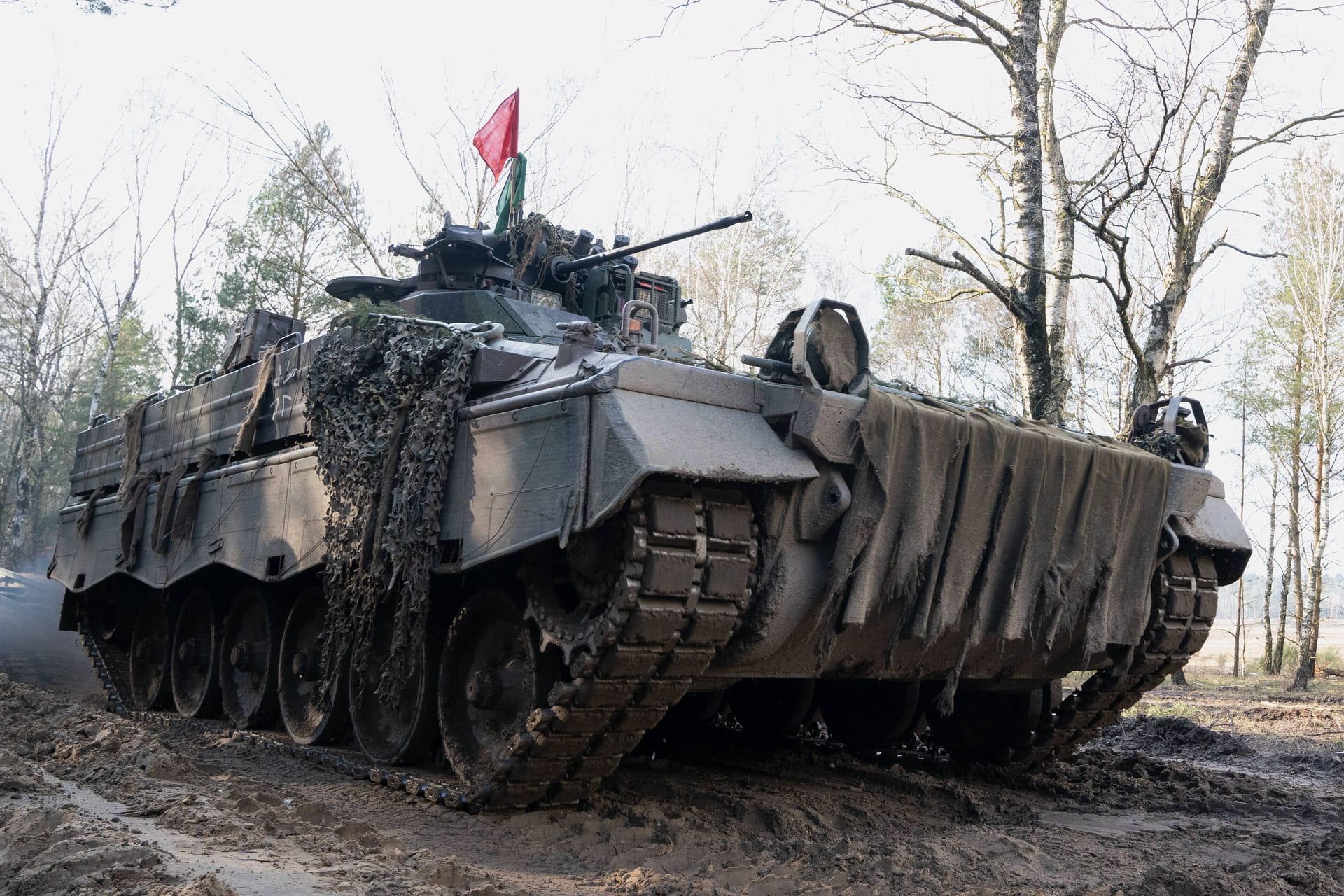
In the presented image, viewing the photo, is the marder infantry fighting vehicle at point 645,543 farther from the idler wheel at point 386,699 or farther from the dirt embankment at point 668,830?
the dirt embankment at point 668,830

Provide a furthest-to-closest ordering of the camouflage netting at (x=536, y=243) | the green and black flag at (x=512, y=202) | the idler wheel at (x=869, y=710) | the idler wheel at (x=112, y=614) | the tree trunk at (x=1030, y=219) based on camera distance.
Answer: the idler wheel at (x=112, y=614), the tree trunk at (x=1030, y=219), the green and black flag at (x=512, y=202), the camouflage netting at (x=536, y=243), the idler wheel at (x=869, y=710)

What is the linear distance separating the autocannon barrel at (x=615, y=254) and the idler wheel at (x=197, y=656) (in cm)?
330

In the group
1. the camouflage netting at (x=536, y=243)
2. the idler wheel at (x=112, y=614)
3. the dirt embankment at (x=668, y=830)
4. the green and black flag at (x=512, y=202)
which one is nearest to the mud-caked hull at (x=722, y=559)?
the dirt embankment at (x=668, y=830)

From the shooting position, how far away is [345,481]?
6062 millimetres

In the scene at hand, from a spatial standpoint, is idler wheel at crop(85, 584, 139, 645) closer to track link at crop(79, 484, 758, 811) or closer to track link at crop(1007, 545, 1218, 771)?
track link at crop(79, 484, 758, 811)

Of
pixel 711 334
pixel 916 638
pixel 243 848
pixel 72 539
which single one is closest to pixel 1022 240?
pixel 916 638

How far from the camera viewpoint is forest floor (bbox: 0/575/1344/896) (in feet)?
12.5

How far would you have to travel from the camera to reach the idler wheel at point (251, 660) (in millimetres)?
7582

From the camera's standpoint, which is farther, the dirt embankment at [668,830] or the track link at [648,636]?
the track link at [648,636]

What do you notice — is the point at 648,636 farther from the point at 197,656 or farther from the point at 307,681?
the point at 197,656

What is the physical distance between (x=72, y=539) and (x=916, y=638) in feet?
26.2

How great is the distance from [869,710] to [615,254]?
3.17m

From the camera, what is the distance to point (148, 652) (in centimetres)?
962

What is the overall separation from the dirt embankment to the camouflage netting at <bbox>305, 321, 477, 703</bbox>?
2.54 ft
